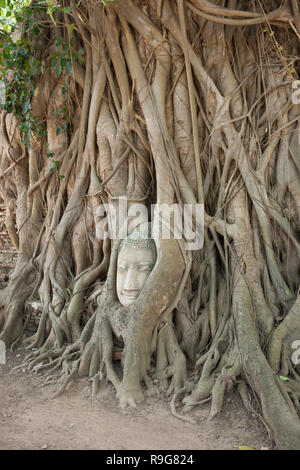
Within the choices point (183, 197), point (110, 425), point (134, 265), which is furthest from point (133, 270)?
point (110, 425)

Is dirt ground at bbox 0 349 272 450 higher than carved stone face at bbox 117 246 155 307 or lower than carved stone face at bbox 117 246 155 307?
lower

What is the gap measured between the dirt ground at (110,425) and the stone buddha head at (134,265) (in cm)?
68

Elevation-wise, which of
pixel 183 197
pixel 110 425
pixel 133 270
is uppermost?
pixel 183 197

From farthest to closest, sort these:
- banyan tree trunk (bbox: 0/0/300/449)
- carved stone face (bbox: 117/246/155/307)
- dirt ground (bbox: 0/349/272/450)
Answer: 1. carved stone face (bbox: 117/246/155/307)
2. banyan tree trunk (bbox: 0/0/300/449)
3. dirt ground (bbox: 0/349/272/450)

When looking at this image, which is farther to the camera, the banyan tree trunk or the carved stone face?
the carved stone face

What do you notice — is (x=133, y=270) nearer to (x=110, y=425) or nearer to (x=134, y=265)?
(x=134, y=265)

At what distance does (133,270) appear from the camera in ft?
8.93

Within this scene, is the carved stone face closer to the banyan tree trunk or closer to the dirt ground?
the banyan tree trunk

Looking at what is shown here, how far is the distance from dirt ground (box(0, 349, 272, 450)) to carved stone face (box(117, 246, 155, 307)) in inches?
26.4

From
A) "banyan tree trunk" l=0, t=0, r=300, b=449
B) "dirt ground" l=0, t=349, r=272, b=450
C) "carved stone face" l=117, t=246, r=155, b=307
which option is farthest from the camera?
"carved stone face" l=117, t=246, r=155, b=307

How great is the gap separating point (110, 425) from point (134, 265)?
3.51 ft

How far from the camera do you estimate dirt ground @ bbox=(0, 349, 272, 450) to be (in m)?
2.00

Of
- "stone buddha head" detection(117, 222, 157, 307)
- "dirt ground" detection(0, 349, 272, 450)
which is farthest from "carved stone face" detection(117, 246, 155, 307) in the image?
"dirt ground" detection(0, 349, 272, 450)
